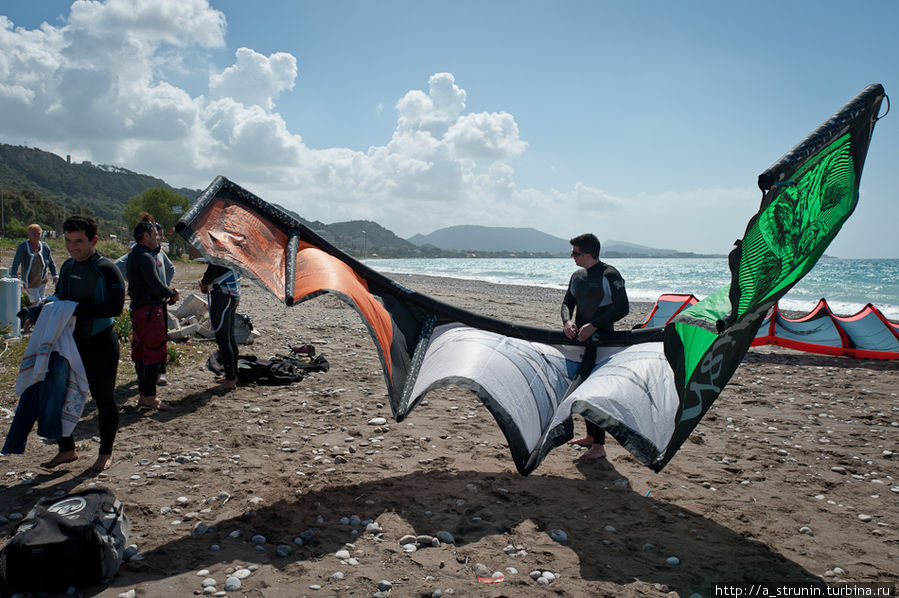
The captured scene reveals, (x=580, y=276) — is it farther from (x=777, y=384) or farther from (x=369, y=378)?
(x=777, y=384)

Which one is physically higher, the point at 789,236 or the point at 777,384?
the point at 789,236

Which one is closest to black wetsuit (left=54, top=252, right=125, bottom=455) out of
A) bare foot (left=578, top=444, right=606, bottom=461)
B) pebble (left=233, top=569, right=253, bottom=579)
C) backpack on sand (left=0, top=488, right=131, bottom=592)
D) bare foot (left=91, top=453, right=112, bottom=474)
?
bare foot (left=91, top=453, right=112, bottom=474)

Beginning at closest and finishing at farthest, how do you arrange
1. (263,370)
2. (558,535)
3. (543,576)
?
(543,576), (558,535), (263,370)

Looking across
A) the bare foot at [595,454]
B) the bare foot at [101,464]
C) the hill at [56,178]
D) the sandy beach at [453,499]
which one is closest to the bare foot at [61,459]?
the sandy beach at [453,499]

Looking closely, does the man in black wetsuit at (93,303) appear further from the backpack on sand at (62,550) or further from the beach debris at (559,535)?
the beach debris at (559,535)

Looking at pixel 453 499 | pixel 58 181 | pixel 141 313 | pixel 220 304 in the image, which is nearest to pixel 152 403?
pixel 141 313

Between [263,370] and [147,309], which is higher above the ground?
[147,309]

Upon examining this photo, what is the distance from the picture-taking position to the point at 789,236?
152 inches

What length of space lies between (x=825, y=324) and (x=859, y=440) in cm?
668

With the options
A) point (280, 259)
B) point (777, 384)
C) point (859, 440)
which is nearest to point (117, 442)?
point (280, 259)

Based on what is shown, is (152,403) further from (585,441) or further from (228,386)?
(585,441)

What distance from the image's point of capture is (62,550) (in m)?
3.46

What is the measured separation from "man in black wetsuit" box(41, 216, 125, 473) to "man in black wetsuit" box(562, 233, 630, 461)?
4.64 m

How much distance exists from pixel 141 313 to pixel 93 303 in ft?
6.96
